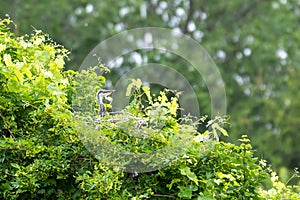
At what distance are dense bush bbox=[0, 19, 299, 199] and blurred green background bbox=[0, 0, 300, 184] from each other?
1101 centimetres

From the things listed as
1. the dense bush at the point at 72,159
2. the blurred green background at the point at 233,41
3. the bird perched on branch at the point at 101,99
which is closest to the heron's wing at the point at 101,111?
the bird perched on branch at the point at 101,99

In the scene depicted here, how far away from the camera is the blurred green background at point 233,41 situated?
15.2 meters

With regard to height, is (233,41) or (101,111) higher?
(233,41)

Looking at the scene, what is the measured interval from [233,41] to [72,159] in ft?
49.6

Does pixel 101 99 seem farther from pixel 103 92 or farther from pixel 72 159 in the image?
pixel 72 159

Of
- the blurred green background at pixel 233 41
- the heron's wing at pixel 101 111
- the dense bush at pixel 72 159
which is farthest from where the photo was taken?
the blurred green background at pixel 233 41

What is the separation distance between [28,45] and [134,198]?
3.76ft

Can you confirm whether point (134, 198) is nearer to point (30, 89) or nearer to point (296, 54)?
point (30, 89)

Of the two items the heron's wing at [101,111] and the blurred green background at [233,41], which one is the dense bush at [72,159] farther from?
the blurred green background at [233,41]

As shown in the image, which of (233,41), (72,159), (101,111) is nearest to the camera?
(72,159)

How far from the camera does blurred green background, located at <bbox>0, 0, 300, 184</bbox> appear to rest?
15.2m

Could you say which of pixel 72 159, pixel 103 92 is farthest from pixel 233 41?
pixel 72 159

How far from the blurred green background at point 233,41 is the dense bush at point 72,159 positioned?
Answer: 433 inches

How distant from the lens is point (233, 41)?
57.8 ft
